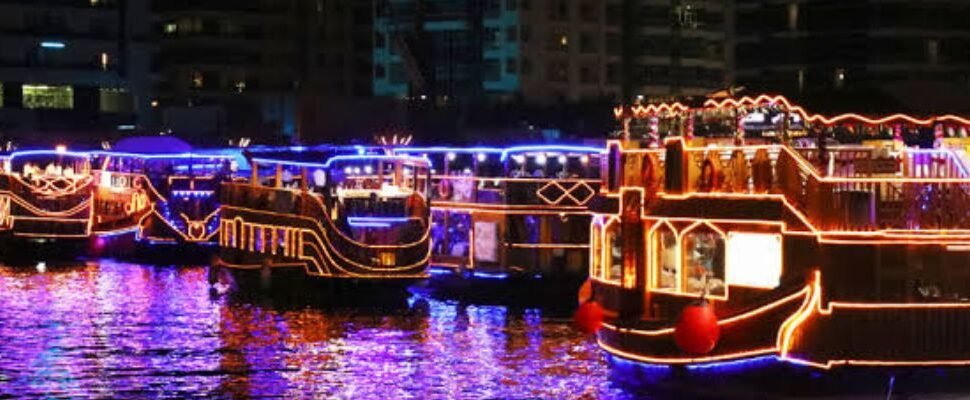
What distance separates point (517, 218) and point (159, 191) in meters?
→ 21.2

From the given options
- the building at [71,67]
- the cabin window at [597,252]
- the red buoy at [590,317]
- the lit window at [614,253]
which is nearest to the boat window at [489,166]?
the cabin window at [597,252]

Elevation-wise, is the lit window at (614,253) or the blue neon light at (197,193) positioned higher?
the blue neon light at (197,193)

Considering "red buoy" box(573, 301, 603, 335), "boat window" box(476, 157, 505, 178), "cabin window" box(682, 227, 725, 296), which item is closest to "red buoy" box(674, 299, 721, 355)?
"cabin window" box(682, 227, 725, 296)

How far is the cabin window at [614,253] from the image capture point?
2981cm

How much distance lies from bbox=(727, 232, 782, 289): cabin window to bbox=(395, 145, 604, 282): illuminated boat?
22.3 metres

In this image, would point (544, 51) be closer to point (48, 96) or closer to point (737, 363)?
point (48, 96)

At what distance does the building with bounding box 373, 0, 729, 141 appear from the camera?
125 metres

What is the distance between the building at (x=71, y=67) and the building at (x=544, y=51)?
65.5ft

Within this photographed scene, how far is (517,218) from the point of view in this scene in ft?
165

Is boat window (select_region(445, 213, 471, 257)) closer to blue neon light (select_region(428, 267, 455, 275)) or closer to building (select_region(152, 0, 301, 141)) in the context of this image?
blue neon light (select_region(428, 267, 455, 275))

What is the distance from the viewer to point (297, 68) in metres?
135

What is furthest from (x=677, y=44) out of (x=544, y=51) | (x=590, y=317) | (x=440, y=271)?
(x=590, y=317)

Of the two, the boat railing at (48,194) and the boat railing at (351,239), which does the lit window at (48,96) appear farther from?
the boat railing at (351,239)

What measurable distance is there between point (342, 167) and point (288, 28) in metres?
86.4
